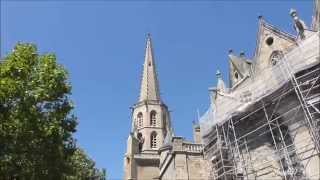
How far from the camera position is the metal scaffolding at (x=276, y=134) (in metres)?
15.8

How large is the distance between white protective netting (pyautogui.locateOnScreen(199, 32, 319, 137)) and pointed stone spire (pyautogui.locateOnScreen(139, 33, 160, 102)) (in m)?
21.4

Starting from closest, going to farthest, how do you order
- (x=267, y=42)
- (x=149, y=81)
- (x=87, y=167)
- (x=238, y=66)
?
1. (x=267, y=42)
2. (x=238, y=66)
3. (x=87, y=167)
4. (x=149, y=81)

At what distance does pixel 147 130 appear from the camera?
4041 cm

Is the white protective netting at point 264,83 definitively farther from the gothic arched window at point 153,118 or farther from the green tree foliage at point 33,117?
the gothic arched window at point 153,118

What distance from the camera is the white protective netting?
16.8m

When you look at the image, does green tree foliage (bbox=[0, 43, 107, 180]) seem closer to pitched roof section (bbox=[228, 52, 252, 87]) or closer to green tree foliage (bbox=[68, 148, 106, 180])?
green tree foliage (bbox=[68, 148, 106, 180])

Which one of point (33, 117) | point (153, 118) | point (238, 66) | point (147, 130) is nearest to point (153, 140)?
point (147, 130)

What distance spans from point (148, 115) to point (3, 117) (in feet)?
94.5

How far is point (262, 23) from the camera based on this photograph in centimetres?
2198

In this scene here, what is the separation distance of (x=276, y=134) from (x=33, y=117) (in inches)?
451

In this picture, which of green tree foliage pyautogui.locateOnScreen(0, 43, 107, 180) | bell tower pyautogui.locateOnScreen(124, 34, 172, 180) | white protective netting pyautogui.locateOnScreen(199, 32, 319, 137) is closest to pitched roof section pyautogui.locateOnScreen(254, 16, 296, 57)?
white protective netting pyautogui.locateOnScreen(199, 32, 319, 137)

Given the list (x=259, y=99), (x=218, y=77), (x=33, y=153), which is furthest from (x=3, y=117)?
(x=218, y=77)

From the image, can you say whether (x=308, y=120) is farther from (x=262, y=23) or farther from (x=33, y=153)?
(x=33, y=153)

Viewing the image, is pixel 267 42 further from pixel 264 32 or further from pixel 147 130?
pixel 147 130
